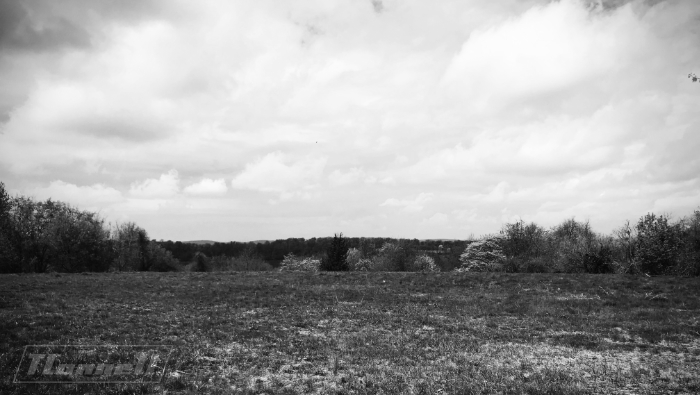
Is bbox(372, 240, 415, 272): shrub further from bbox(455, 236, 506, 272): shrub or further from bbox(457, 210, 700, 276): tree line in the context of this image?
bbox(457, 210, 700, 276): tree line

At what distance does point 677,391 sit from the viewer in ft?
31.2

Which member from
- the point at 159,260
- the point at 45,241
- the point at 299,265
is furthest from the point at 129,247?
the point at 299,265

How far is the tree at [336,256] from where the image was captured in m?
48.0

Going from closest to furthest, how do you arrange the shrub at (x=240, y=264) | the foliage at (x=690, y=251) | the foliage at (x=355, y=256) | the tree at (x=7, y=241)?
1. the foliage at (x=690, y=251)
2. the tree at (x=7, y=241)
3. the foliage at (x=355, y=256)
4. the shrub at (x=240, y=264)

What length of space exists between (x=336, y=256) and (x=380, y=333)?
3268 cm

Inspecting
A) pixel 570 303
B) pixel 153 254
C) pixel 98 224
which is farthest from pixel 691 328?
pixel 153 254

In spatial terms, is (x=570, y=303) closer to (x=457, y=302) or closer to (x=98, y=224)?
(x=457, y=302)

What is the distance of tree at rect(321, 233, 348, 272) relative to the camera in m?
48.0

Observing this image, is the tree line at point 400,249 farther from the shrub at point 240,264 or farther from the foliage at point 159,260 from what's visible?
the shrub at point 240,264

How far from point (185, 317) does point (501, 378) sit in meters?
14.2

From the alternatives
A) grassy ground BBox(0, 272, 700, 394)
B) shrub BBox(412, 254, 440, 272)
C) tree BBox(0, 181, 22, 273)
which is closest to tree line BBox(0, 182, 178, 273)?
tree BBox(0, 181, 22, 273)

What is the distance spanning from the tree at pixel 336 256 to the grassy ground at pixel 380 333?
18988mm

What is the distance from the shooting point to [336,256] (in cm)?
4816

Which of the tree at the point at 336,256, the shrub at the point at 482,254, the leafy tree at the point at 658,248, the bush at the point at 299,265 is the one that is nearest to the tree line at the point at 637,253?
the leafy tree at the point at 658,248
